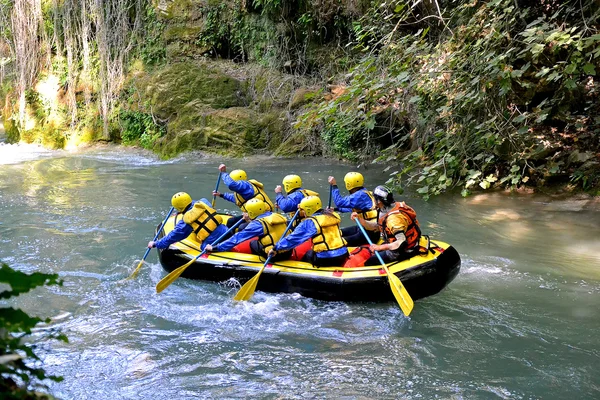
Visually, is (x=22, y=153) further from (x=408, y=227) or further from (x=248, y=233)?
(x=408, y=227)

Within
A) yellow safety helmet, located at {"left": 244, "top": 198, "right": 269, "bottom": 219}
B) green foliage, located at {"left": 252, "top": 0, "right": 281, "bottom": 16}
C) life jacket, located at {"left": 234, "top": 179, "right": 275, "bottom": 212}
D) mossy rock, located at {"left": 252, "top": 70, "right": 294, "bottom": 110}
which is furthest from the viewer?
mossy rock, located at {"left": 252, "top": 70, "right": 294, "bottom": 110}

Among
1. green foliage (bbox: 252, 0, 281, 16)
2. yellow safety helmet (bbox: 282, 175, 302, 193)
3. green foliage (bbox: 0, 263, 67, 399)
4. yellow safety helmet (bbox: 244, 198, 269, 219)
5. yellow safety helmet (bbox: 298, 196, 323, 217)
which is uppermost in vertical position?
green foliage (bbox: 252, 0, 281, 16)

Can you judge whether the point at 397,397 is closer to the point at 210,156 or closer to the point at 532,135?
the point at 532,135

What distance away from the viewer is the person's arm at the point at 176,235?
5.94 metres

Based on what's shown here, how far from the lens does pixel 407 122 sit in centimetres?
1131

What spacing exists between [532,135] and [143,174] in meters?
7.65

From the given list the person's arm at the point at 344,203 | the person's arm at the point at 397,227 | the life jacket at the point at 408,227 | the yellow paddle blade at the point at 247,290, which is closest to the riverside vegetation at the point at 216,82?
the person's arm at the point at 344,203

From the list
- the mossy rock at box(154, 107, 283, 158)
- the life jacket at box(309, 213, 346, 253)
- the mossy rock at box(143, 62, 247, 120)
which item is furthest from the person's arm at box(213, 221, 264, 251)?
the mossy rock at box(143, 62, 247, 120)

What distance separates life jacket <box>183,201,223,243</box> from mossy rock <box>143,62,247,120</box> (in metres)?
8.38

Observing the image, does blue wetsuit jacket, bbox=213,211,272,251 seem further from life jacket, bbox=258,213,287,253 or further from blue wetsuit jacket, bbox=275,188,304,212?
blue wetsuit jacket, bbox=275,188,304,212

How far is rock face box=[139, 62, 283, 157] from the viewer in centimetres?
1326

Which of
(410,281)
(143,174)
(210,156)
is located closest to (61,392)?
(410,281)

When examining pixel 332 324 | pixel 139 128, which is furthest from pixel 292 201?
pixel 139 128

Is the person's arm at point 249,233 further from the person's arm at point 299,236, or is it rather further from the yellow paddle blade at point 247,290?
the yellow paddle blade at point 247,290
